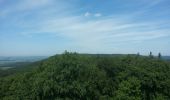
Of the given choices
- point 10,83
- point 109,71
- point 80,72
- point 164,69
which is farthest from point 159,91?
point 10,83

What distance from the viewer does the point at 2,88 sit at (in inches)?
1591

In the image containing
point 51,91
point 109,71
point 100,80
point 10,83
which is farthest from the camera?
point 109,71

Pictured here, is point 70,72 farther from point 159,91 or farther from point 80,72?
point 159,91

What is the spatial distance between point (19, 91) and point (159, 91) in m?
23.0

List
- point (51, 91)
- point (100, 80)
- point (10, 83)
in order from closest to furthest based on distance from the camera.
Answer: point (51, 91), point (100, 80), point (10, 83)

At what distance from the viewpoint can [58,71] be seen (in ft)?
115

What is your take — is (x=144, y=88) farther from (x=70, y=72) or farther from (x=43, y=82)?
(x=43, y=82)

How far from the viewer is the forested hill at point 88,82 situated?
112 feet

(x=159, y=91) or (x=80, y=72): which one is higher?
(x=80, y=72)

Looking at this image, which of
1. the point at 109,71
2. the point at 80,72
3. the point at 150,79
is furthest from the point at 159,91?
the point at 80,72

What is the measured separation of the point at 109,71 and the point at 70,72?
13.6 meters

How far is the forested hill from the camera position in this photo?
34.2m

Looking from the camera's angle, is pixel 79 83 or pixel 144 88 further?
pixel 144 88

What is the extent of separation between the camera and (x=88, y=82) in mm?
36250
